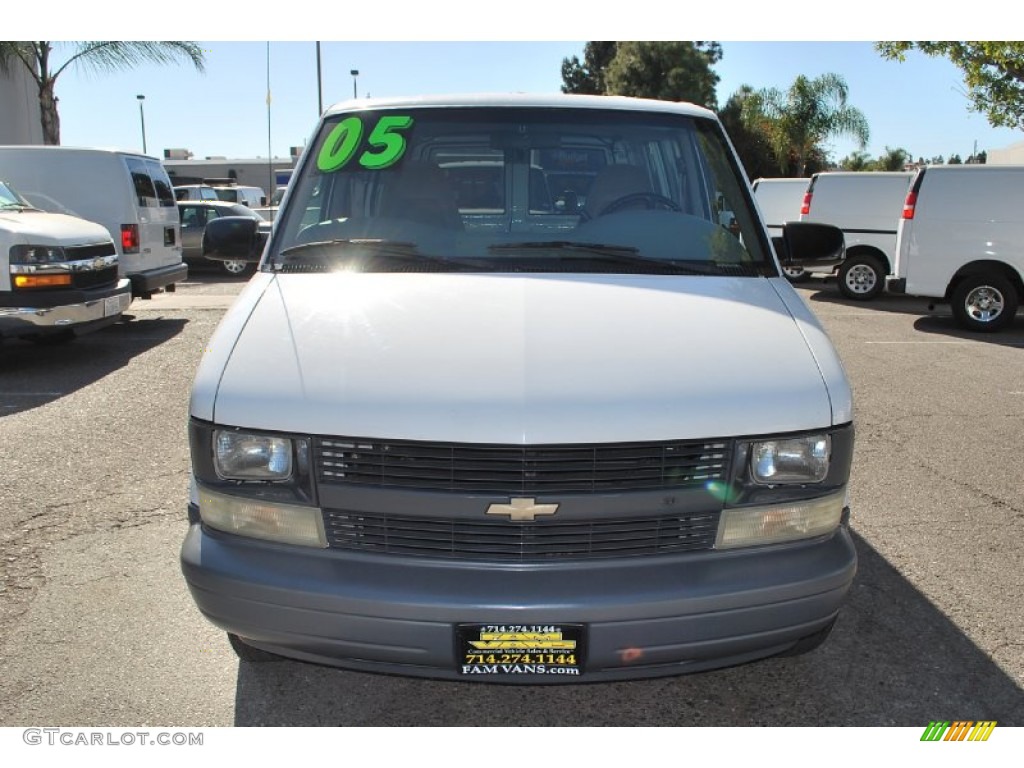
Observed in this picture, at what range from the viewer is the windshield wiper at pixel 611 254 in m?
3.35

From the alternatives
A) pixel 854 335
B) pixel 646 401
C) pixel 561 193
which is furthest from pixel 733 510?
pixel 854 335

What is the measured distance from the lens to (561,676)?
2533 millimetres

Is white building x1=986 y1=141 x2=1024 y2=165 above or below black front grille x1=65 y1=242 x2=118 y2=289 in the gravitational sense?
above

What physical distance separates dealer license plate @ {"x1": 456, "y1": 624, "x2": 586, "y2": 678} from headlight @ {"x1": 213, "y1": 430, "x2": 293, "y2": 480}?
0.69m

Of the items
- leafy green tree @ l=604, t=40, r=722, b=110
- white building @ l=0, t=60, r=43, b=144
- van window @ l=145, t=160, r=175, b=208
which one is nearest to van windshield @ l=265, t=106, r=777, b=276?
van window @ l=145, t=160, r=175, b=208

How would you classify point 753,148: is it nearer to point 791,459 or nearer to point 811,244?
point 811,244

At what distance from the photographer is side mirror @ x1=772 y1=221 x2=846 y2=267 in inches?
160

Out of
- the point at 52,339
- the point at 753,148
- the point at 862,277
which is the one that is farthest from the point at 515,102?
the point at 753,148

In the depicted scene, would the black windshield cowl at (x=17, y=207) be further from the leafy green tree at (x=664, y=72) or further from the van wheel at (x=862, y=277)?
the leafy green tree at (x=664, y=72)

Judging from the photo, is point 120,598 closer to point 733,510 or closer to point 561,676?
point 561,676

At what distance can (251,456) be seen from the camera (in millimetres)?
2619

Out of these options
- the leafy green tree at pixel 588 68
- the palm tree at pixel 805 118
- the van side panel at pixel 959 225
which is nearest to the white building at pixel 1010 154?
the palm tree at pixel 805 118

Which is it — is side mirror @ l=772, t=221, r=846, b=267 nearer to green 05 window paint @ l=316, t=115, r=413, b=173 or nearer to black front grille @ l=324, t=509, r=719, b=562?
green 05 window paint @ l=316, t=115, r=413, b=173

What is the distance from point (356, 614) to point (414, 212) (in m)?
1.68
